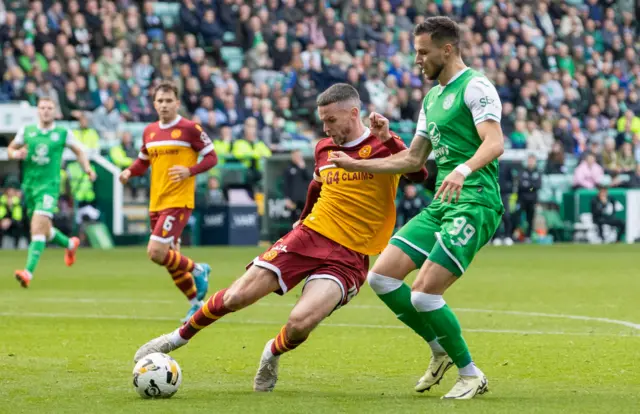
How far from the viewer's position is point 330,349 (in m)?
10.4

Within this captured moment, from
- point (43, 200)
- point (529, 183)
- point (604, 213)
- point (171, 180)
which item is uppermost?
point (171, 180)

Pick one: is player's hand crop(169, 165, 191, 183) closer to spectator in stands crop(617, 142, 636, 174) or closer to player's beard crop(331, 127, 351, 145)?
player's beard crop(331, 127, 351, 145)

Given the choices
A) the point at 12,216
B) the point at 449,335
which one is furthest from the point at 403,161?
the point at 12,216

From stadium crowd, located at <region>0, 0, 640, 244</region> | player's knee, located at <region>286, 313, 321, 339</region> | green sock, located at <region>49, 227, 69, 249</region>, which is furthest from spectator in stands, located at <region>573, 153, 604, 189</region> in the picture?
player's knee, located at <region>286, 313, 321, 339</region>

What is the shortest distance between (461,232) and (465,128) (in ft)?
2.01

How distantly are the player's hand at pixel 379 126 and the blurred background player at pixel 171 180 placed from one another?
481 centimetres

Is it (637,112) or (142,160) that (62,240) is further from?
(637,112)

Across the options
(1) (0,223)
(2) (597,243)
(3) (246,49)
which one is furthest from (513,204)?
(1) (0,223)

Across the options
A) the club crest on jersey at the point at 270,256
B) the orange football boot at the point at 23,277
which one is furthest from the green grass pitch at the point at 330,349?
the club crest on jersey at the point at 270,256

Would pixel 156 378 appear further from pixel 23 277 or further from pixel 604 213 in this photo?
pixel 604 213

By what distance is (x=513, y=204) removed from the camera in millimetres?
29312

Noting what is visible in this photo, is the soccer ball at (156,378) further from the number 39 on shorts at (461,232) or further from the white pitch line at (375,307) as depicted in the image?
the white pitch line at (375,307)

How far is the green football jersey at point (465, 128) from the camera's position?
759cm

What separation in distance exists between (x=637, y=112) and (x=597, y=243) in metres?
7.87
